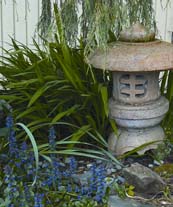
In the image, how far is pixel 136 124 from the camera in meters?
3.01

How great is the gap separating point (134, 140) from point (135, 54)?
51cm

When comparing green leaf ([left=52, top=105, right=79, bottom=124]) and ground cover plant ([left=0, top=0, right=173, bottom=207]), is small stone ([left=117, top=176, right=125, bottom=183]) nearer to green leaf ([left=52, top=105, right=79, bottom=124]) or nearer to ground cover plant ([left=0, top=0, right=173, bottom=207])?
ground cover plant ([left=0, top=0, right=173, bottom=207])

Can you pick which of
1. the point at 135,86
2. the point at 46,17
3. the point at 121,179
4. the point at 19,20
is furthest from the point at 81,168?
the point at 19,20

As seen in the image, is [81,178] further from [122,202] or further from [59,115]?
[59,115]

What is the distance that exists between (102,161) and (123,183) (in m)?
0.28

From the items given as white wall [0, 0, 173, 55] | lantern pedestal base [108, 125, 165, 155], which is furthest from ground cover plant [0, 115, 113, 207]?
white wall [0, 0, 173, 55]

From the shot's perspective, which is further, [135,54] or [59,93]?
[59,93]

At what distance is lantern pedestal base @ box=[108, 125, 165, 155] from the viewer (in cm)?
305

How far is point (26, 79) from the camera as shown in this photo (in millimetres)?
3363

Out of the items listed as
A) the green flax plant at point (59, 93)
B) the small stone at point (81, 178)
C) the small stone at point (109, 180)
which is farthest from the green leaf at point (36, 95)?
the small stone at point (109, 180)

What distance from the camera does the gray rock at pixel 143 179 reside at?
265 cm

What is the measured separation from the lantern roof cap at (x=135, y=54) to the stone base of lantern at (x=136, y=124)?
264mm

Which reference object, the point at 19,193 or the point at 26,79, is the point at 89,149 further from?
the point at 19,193

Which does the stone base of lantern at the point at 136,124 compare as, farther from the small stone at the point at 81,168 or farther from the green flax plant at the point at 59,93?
the small stone at the point at 81,168
